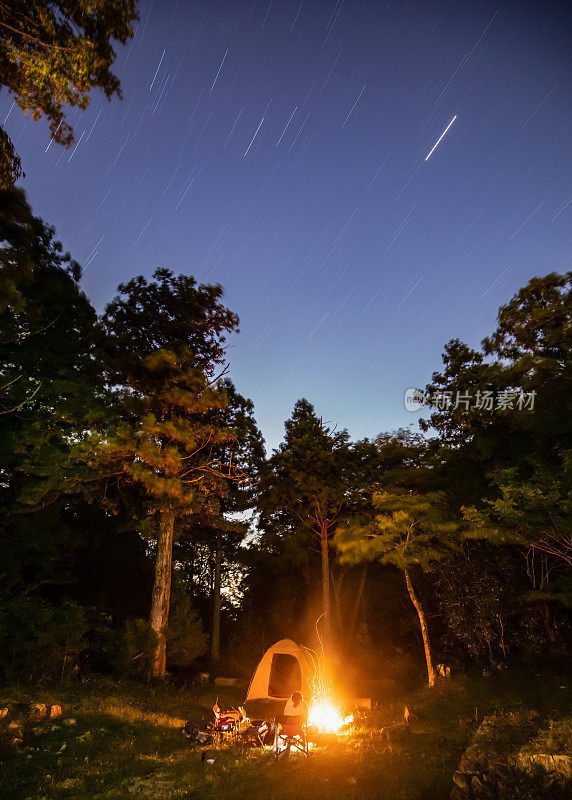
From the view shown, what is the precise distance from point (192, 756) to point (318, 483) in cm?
1293

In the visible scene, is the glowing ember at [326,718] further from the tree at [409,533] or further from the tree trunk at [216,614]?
the tree trunk at [216,614]

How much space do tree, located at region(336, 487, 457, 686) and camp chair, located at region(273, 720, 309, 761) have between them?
6.90m

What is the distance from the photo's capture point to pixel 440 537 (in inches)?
596

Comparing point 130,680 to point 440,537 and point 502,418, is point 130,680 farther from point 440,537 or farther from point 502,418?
point 502,418

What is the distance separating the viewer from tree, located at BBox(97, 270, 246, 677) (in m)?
14.1

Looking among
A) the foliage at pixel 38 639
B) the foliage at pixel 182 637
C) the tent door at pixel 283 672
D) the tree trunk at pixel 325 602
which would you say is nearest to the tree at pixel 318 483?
the tree trunk at pixel 325 602

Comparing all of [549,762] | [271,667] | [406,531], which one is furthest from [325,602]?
[549,762]

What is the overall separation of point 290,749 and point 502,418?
10.4 metres

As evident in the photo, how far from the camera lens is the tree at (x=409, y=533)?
14.6 metres

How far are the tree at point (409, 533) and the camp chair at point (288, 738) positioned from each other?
272 inches

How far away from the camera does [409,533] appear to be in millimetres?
15148

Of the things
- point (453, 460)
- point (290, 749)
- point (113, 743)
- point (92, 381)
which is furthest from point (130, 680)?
point (453, 460)

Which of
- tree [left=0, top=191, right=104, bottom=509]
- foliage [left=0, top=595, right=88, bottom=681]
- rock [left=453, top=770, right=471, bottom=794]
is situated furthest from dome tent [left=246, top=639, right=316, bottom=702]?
tree [left=0, top=191, right=104, bottom=509]

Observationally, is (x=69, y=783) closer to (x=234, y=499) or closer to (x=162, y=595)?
(x=162, y=595)
